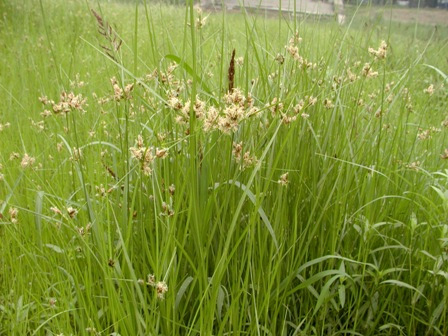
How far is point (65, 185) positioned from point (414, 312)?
3.94 ft

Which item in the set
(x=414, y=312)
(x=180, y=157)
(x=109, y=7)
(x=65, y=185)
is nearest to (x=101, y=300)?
(x=180, y=157)

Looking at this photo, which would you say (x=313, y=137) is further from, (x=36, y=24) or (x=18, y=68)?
(x=36, y=24)

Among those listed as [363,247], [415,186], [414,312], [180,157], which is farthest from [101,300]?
[415,186]

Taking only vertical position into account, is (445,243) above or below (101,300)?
above

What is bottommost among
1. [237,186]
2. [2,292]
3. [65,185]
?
[2,292]

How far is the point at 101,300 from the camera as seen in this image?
153 cm

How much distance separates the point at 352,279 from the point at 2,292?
1.08 meters

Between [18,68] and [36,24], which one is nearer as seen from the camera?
[18,68]

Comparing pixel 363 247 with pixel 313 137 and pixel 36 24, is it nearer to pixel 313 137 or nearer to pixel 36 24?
pixel 313 137

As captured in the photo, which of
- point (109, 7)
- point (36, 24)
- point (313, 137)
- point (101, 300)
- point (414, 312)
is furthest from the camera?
point (109, 7)

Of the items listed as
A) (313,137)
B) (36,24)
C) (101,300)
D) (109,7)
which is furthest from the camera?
(109,7)

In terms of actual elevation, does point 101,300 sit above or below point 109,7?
below

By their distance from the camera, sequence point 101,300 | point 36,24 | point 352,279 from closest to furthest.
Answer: point 101,300 → point 352,279 → point 36,24

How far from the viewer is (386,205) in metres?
1.96
